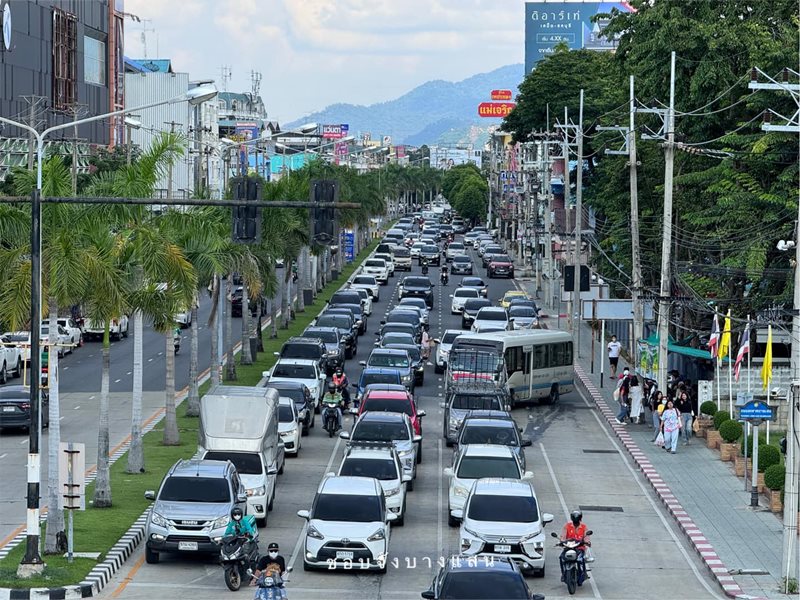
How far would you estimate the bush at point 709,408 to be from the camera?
47.8 metres

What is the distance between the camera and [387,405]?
4328 cm

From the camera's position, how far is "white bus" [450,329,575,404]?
172ft

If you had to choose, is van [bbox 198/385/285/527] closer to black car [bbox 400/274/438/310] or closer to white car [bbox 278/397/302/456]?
white car [bbox 278/397/302/456]

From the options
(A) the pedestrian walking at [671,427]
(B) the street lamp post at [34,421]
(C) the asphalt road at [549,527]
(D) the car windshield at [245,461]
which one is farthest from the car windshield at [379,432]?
(B) the street lamp post at [34,421]

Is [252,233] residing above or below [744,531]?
above

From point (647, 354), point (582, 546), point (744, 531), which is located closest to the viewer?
point (582, 546)

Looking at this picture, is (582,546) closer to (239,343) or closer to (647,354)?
(647,354)

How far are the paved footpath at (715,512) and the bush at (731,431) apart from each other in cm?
71

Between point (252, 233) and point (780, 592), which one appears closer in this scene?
point (252, 233)

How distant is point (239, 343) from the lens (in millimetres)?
69875

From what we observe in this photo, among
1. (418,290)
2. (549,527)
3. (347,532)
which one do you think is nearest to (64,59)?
(418,290)

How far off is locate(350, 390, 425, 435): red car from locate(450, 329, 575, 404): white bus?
27.7 ft

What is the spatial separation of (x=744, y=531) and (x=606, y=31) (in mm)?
38652

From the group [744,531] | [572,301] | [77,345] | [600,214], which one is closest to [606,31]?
[572,301]
